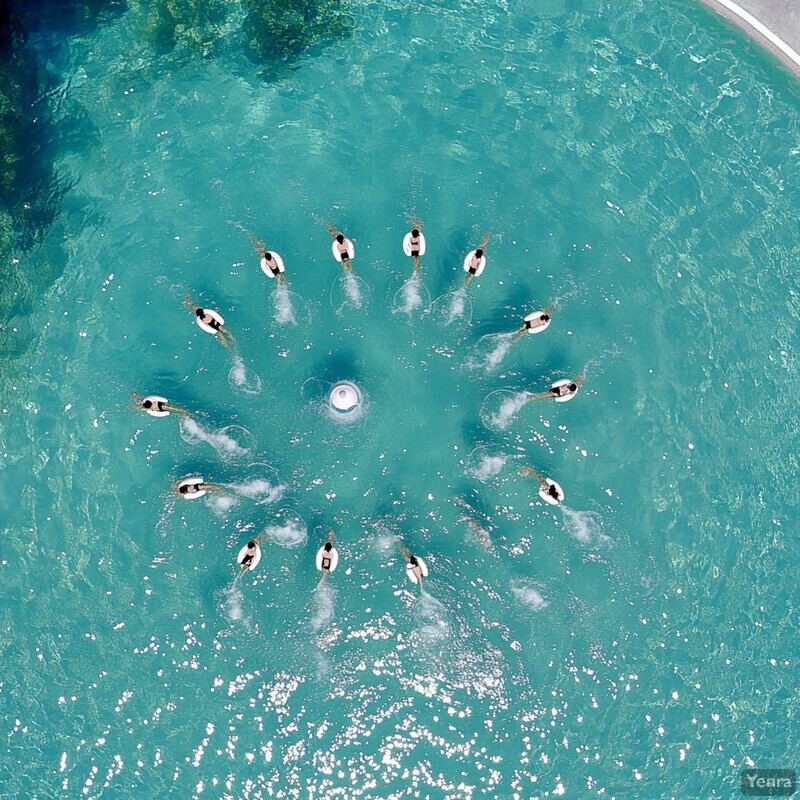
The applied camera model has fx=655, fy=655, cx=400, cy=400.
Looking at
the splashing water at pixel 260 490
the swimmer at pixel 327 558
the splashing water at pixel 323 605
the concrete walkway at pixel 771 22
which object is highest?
the concrete walkway at pixel 771 22

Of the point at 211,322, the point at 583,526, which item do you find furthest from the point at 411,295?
the point at 583,526

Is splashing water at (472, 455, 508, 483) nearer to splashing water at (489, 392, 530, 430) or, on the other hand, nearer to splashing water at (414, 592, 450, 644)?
splashing water at (489, 392, 530, 430)

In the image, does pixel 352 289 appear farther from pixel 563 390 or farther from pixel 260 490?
pixel 563 390

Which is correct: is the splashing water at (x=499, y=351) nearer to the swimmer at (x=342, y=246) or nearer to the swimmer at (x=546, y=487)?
the swimmer at (x=546, y=487)

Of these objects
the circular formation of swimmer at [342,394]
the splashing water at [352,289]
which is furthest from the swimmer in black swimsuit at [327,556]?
the splashing water at [352,289]

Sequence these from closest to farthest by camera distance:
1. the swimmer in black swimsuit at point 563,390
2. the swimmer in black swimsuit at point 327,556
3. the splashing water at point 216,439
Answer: the swimmer in black swimsuit at point 327,556 → the swimmer in black swimsuit at point 563,390 → the splashing water at point 216,439

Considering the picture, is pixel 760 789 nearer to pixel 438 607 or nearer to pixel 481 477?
pixel 438 607

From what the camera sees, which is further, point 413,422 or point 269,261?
point 413,422
